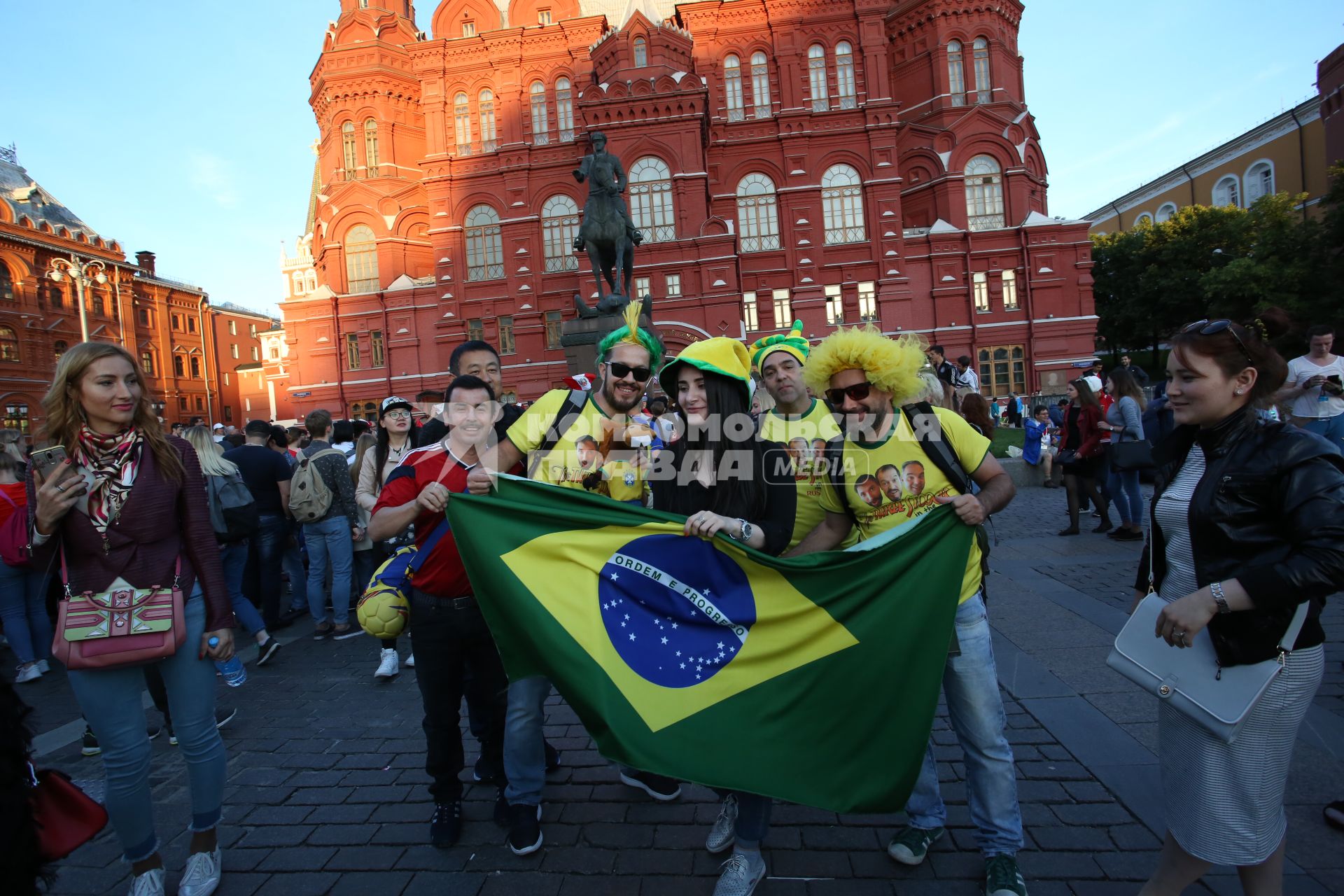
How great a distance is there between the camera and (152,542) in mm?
2982

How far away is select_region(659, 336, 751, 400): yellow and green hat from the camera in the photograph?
296cm

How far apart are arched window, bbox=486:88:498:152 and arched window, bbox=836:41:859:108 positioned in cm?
1794

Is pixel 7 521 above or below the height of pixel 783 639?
above

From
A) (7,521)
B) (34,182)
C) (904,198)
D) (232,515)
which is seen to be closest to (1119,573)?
(232,515)

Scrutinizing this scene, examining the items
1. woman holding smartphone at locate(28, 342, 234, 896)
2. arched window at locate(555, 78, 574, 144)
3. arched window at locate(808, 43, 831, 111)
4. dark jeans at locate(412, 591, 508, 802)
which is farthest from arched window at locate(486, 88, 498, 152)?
dark jeans at locate(412, 591, 508, 802)

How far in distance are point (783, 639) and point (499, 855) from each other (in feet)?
5.48

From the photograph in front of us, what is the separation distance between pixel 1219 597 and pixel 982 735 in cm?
104

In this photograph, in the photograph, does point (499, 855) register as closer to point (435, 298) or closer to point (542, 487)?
point (542, 487)

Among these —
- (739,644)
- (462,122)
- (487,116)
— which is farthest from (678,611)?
(462,122)

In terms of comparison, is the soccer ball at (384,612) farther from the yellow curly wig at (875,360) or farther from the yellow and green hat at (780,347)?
the yellow and green hat at (780,347)

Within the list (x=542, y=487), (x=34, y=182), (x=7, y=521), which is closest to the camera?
(x=542, y=487)

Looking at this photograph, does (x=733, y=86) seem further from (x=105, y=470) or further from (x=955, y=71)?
(x=105, y=470)

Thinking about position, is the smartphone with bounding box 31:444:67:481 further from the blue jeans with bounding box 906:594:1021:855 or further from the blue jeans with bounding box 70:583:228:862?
the blue jeans with bounding box 906:594:1021:855

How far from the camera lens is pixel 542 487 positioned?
3.13 metres
